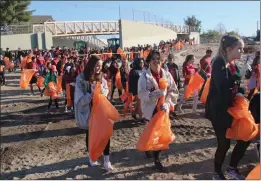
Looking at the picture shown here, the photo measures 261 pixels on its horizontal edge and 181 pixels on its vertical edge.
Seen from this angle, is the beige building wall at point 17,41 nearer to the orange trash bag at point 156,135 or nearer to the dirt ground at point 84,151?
the dirt ground at point 84,151

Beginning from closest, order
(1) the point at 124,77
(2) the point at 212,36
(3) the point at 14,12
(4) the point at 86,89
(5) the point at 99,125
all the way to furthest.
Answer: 1. (5) the point at 99,125
2. (4) the point at 86,89
3. (1) the point at 124,77
4. (3) the point at 14,12
5. (2) the point at 212,36

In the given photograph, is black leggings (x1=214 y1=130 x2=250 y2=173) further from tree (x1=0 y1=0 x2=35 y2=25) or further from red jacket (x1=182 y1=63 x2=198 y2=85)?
tree (x1=0 y1=0 x2=35 y2=25)

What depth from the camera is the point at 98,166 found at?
5.54 metres

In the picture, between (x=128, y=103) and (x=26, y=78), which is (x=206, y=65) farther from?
(x=26, y=78)

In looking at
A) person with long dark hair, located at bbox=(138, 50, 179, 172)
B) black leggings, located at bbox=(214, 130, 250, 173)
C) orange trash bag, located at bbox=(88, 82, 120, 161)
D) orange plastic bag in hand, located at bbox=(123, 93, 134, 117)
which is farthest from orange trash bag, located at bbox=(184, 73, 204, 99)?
black leggings, located at bbox=(214, 130, 250, 173)

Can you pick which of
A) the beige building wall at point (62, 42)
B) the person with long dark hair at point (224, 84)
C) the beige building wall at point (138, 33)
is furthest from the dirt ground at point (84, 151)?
the beige building wall at point (62, 42)

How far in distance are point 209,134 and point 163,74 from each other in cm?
241

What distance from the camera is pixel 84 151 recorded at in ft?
21.4

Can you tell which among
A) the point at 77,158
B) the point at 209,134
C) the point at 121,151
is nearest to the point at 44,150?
the point at 77,158

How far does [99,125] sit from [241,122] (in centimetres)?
206

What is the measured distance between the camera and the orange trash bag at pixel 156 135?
15.6ft

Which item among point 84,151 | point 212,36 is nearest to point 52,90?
point 84,151

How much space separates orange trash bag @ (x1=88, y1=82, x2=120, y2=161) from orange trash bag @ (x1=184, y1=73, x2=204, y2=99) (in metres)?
4.14

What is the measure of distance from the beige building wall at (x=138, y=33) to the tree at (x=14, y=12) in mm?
18413
